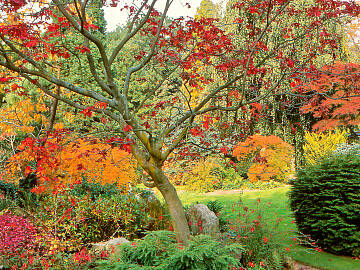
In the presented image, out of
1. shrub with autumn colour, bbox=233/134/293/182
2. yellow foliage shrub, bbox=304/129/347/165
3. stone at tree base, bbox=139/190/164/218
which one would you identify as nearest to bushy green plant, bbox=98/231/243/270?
stone at tree base, bbox=139/190/164/218

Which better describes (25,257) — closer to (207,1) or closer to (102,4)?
(102,4)

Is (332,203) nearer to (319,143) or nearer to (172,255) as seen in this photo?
(172,255)

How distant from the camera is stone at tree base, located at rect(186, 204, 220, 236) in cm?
484

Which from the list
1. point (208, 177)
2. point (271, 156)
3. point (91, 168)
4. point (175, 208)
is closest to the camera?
point (175, 208)

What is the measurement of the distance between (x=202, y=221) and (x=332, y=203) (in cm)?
216

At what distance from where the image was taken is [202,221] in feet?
16.2

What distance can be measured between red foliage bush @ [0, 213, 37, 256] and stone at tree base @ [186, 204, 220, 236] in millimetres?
2427

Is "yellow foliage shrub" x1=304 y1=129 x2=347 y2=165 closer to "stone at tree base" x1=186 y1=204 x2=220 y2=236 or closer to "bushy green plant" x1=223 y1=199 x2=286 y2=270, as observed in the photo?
"stone at tree base" x1=186 y1=204 x2=220 y2=236

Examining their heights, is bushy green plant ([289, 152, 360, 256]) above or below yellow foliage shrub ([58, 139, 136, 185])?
below

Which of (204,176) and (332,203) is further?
(204,176)

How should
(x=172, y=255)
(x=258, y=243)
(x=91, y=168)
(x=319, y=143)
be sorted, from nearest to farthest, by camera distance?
1. (x=172, y=255)
2. (x=258, y=243)
3. (x=91, y=168)
4. (x=319, y=143)

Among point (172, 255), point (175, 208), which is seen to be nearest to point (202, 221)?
point (175, 208)

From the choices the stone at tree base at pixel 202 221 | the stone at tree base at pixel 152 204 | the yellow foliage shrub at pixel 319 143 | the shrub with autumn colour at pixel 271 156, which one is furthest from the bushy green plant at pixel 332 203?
the yellow foliage shrub at pixel 319 143

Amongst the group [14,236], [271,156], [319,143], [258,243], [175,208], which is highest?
[319,143]
